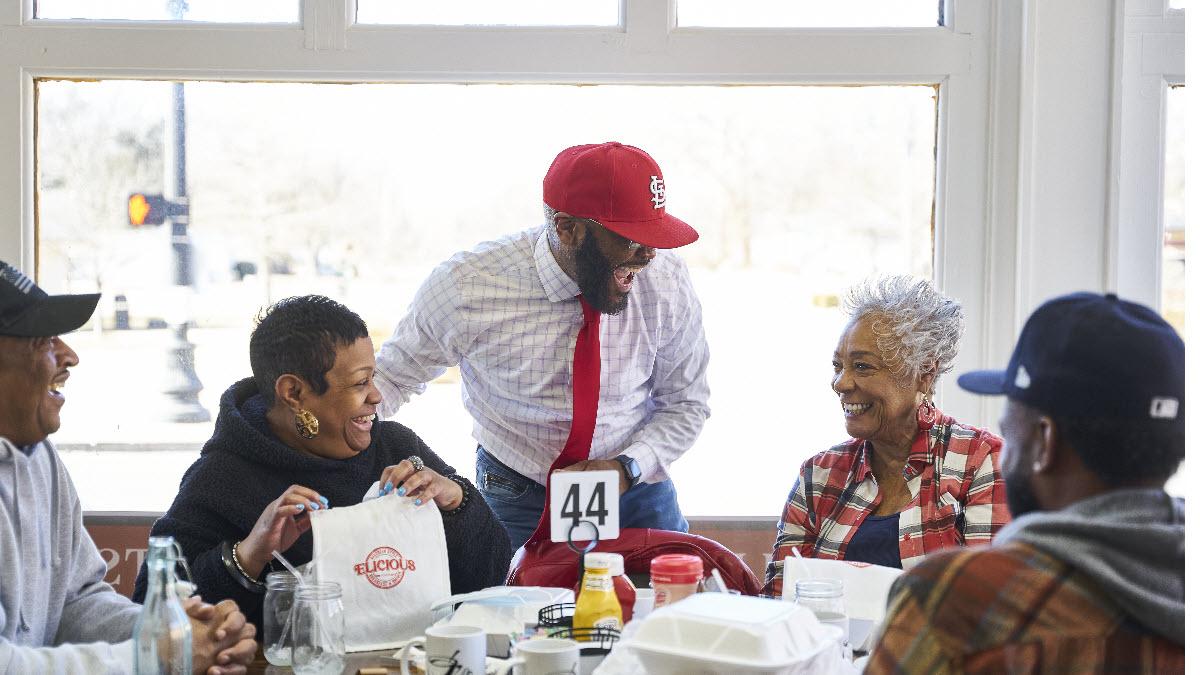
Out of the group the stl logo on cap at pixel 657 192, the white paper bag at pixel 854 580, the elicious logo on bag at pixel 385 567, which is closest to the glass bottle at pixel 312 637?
the elicious logo on bag at pixel 385 567

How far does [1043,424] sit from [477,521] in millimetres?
1391

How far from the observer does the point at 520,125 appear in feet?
11.2

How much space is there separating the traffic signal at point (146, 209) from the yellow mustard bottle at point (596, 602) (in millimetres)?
2065

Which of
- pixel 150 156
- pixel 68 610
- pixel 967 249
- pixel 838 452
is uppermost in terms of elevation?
pixel 150 156

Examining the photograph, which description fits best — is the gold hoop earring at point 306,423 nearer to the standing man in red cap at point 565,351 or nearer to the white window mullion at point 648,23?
the standing man in red cap at point 565,351

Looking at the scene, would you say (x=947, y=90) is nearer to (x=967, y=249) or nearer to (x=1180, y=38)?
(x=967, y=249)

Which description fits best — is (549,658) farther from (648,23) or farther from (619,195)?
(648,23)

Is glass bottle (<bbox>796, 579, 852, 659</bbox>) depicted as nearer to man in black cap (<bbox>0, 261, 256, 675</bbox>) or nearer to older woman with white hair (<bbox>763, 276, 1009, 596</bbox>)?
older woman with white hair (<bbox>763, 276, 1009, 596</bbox>)

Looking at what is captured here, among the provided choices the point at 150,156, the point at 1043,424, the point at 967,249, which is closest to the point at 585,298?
the point at 967,249

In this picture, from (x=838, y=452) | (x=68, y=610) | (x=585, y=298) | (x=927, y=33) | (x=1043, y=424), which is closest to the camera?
(x=1043, y=424)

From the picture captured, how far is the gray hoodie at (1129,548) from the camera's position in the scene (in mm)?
1212

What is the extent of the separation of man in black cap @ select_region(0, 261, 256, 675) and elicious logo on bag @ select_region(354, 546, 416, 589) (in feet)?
0.78

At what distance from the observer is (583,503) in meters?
2.17

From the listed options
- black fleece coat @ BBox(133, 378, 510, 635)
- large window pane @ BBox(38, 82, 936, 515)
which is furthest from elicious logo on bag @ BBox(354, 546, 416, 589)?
large window pane @ BBox(38, 82, 936, 515)
